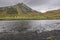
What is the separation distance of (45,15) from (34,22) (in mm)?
768

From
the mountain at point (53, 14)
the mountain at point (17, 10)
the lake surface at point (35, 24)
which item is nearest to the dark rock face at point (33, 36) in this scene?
the lake surface at point (35, 24)

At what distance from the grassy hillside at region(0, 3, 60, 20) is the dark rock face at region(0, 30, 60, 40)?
24.4 inches

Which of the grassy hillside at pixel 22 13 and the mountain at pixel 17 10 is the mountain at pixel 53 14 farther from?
the mountain at pixel 17 10

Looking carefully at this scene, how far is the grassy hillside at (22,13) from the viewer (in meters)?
5.48

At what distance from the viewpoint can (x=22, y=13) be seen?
5.57 metres

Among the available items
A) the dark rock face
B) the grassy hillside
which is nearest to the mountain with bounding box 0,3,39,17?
the grassy hillside

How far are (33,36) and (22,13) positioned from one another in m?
1.02

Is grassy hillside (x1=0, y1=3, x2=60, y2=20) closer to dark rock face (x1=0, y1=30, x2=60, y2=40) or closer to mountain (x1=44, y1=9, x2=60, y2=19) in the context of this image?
mountain (x1=44, y1=9, x2=60, y2=19)

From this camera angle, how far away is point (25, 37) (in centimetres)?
543

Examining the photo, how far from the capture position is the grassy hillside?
548 cm

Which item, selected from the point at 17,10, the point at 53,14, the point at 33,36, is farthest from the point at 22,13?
the point at 53,14

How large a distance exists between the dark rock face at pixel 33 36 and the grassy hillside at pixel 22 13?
0.62m

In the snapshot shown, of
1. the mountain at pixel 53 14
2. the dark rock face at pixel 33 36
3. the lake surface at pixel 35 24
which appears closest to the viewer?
the dark rock face at pixel 33 36

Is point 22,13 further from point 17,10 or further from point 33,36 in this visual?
point 33,36
